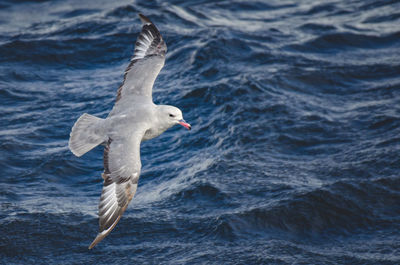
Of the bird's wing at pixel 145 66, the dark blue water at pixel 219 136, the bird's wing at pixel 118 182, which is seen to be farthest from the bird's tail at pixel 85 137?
the dark blue water at pixel 219 136

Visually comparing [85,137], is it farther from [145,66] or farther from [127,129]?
[145,66]

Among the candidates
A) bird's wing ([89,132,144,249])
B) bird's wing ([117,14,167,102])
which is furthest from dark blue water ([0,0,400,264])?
bird's wing ([117,14,167,102])

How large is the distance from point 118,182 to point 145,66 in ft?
7.79

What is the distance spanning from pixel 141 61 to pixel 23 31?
733 centimetres

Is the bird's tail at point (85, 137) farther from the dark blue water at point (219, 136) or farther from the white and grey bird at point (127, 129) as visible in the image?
the dark blue water at point (219, 136)

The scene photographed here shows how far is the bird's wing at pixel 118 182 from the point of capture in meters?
6.87

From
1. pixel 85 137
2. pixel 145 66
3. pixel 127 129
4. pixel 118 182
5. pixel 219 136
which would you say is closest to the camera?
pixel 118 182

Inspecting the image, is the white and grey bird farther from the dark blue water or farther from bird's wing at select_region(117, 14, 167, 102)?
the dark blue water

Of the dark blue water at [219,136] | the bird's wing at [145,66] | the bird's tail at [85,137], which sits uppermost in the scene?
the bird's wing at [145,66]

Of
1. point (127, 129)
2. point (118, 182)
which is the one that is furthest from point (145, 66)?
point (118, 182)

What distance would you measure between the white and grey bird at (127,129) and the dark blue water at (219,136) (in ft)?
5.10

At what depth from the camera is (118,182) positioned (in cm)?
699

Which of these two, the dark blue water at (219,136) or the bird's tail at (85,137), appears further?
the dark blue water at (219,136)

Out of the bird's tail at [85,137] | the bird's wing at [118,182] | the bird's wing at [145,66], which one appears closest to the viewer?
the bird's wing at [118,182]
